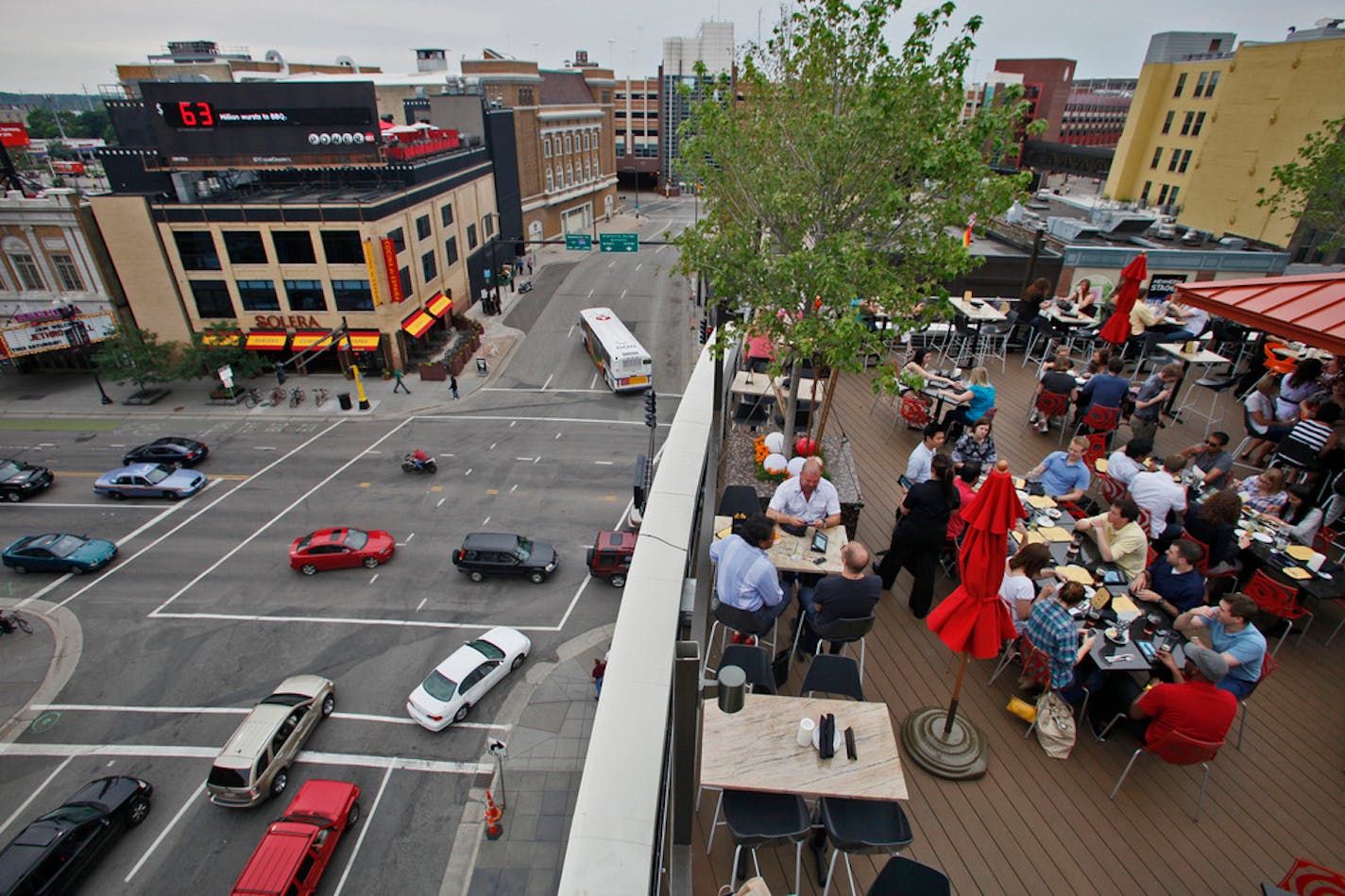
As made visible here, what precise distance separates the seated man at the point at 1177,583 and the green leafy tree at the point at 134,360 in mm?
38677

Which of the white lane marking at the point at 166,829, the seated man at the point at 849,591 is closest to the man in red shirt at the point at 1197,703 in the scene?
the seated man at the point at 849,591

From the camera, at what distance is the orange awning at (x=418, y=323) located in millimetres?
34656

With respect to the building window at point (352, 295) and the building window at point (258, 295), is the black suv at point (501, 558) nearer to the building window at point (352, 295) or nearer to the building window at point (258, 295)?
the building window at point (352, 295)

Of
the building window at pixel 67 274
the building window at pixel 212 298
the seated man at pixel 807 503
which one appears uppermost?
the seated man at pixel 807 503

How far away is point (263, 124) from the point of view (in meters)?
32.3

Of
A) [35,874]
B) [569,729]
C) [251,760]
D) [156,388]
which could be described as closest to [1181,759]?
[569,729]

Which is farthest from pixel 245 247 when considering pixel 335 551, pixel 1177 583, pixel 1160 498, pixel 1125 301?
pixel 1177 583

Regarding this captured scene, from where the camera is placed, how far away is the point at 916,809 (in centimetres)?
542

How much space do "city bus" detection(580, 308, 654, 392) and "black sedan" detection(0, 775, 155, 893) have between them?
23.4m

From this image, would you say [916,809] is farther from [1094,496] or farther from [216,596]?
[216,596]

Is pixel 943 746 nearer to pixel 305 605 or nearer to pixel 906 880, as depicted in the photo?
pixel 906 880

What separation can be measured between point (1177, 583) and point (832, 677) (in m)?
4.63

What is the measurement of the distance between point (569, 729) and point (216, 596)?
12.4 m

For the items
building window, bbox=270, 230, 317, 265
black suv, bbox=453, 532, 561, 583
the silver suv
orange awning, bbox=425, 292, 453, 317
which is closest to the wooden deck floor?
the silver suv
